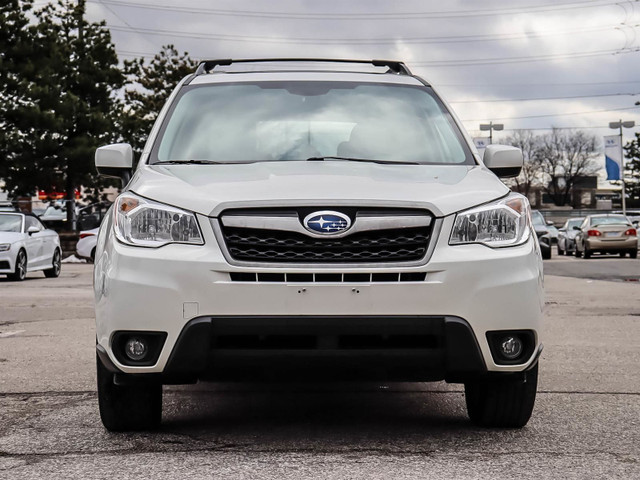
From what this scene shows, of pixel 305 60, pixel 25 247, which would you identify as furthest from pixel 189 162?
pixel 25 247

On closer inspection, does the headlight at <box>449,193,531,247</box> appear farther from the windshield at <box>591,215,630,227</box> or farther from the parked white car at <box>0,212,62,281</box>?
Result: the windshield at <box>591,215,630,227</box>

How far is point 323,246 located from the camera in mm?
4832

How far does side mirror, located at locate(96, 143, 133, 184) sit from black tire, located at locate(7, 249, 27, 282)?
16410 millimetres

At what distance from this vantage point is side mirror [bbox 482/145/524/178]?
6008mm

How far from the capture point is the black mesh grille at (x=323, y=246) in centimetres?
484

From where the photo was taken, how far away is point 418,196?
4.98 m

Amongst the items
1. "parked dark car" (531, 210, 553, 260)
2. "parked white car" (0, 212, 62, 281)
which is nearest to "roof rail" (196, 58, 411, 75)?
"parked white car" (0, 212, 62, 281)

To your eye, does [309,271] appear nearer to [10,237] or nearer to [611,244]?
[10,237]

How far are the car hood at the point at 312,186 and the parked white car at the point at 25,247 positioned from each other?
55.0ft

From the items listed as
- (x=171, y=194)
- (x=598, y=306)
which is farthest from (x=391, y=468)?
(x=598, y=306)

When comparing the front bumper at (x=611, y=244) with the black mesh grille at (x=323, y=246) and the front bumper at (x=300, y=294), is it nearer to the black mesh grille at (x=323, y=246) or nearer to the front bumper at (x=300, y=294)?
the front bumper at (x=300, y=294)

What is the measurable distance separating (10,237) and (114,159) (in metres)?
16.4

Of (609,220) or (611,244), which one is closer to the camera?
(611,244)

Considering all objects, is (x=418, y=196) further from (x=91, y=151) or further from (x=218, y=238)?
(x=91, y=151)
